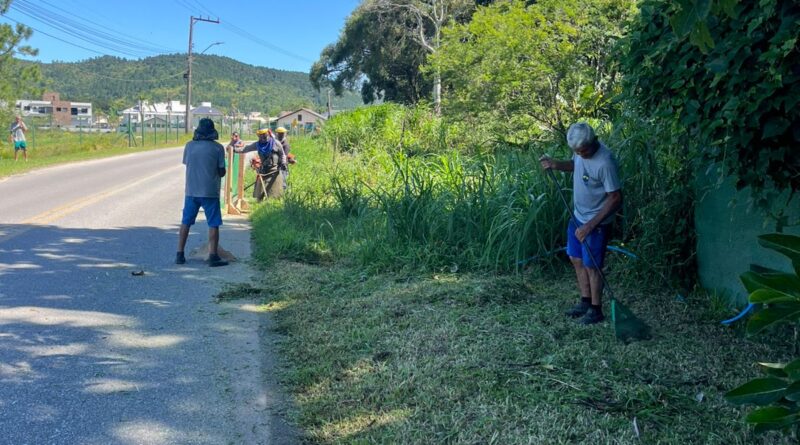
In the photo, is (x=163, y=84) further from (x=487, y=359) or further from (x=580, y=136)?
(x=487, y=359)

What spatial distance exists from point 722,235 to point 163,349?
440 cm

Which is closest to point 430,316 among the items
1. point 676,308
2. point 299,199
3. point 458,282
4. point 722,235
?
point 458,282

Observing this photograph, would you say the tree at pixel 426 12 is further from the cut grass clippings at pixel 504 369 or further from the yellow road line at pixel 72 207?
the cut grass clippings at pixel 504 369

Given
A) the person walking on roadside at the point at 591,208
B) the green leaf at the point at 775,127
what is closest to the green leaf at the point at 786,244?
the green leaf at the point at 775,127

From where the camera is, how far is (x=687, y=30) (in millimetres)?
2053

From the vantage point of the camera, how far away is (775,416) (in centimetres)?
229

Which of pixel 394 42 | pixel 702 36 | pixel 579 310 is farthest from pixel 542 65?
pixel 394 42

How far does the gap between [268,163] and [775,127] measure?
11.0m

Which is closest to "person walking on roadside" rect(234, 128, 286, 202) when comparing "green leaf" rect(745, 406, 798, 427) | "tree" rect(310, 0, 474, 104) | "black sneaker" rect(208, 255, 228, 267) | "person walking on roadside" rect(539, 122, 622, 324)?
"black sneaker" rect(208, 255, 228, 267)

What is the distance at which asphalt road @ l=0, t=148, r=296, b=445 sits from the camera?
4.05 meters

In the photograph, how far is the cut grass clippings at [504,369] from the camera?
375cm

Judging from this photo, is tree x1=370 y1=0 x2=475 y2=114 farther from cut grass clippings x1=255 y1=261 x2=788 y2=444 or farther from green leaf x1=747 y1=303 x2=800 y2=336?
green leaf x1=747 y1=303 x2=800 y2=336

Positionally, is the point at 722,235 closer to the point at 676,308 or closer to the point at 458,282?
the point at 676,308

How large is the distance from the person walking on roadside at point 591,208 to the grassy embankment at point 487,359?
0.27 m
